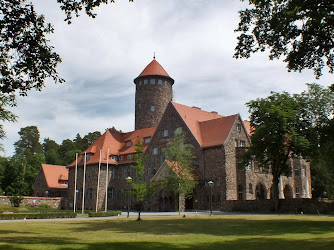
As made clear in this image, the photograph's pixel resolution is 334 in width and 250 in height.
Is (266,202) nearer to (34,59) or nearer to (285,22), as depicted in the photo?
(285,22)

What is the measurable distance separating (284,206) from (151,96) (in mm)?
35410

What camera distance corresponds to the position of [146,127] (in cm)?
6775

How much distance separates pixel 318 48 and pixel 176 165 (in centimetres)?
2418

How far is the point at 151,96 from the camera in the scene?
6725 cm

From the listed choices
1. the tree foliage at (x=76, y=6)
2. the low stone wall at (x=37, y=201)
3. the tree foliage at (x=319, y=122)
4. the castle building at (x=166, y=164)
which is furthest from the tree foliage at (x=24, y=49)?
the low stone wall at (x=37, y=201)

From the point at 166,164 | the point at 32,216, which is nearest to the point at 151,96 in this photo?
the point at 166,164

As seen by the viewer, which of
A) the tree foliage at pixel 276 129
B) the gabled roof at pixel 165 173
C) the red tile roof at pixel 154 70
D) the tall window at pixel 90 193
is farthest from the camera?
the red tile roof at pixel 154 70

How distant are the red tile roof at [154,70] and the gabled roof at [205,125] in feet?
49.8

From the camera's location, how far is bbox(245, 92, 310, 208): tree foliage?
120 ft

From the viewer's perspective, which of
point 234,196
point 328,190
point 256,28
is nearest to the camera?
point 256,28

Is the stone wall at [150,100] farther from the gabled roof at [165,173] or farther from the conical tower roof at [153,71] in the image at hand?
the gabled roof at [165,173]

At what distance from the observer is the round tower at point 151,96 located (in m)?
67.2

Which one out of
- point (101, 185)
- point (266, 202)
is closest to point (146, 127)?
point (101, 185)

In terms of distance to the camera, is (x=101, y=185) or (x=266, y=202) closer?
(x=266, y=202)
